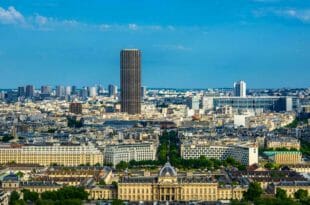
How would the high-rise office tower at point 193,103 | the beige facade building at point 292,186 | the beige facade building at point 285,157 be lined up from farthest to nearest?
the high-rise office tower at point 193,103 → the beige facade building at point 285,157 → the beige facade building at point 292,186

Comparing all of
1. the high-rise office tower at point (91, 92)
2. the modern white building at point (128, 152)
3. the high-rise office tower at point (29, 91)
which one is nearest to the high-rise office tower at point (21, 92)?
the high-rise office tower at point (29, 91)

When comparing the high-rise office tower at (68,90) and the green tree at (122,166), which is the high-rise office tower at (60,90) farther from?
the green tree at (122,166)

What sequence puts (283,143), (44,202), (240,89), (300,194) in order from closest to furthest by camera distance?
(44,202) → (300,194) → (283,143) → (240,89)

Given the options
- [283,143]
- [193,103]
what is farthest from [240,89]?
[283,143]

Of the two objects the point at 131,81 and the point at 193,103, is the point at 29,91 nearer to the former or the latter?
the point at 193,103

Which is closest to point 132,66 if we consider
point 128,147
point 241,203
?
point 128,147

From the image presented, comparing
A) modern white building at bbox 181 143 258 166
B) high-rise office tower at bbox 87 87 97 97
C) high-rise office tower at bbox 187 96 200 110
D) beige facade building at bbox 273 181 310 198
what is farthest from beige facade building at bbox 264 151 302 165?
high-rise office tower at bbox 87 87 97 97
